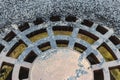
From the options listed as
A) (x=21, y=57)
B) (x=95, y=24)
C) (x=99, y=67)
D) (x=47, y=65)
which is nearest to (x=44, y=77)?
(x=47, y=65)

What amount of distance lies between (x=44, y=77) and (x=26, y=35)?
316 millimetres

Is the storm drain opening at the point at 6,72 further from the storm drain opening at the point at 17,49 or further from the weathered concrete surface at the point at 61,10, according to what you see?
the weathered concrete surface at the point at 61,10

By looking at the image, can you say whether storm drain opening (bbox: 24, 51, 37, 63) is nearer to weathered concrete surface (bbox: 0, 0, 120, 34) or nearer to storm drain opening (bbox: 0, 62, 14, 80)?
storm drain opening (bbox: 0, 62, 14, 80)

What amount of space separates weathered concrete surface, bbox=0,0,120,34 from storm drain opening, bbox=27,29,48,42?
0.10 meters

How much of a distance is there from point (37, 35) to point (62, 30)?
160 mm

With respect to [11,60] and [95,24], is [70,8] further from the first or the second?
[11,60]

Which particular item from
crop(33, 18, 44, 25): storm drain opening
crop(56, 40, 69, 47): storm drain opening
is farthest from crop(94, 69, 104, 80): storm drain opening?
crop(33, 18, 44, 25): storm drain opening

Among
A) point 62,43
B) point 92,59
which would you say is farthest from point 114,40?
point 62,43

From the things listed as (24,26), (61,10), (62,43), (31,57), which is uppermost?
(61,10)

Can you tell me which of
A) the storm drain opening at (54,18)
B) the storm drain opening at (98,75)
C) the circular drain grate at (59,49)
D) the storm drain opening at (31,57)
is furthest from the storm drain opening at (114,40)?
the storm drain opening at (31,57)

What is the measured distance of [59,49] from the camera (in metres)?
1.67

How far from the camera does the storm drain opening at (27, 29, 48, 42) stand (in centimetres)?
179

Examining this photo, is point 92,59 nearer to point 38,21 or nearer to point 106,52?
point 106,52

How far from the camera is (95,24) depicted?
1.82 meters
